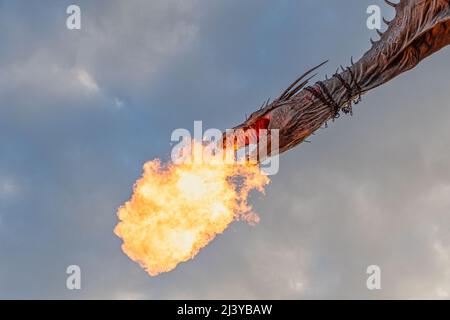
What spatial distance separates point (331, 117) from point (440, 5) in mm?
3244

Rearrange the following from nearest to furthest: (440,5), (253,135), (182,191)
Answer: (253,135)
(440,5)
(182,191)

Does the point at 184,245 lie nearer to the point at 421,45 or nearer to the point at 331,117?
the point at 331,117

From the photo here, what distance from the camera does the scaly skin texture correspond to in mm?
13094

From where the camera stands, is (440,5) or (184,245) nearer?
(440,5)

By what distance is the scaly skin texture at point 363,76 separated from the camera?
A: 13.1 metres

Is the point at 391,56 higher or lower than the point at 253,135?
higher

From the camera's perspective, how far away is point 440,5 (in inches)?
545

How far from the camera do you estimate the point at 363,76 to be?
14.0 meters

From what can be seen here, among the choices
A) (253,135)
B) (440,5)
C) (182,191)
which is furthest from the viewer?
(182,191)
